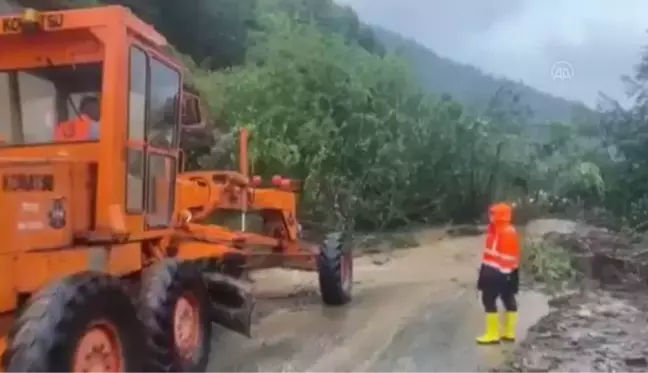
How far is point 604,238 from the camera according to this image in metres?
16.1

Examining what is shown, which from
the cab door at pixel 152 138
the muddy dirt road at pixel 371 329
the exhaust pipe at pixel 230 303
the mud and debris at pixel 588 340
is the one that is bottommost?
the muddy dirt road at pixel 371 329

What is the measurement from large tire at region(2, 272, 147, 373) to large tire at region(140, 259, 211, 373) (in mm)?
313

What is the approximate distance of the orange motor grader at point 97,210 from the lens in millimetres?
4707

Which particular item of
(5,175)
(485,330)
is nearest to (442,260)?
(485,330)

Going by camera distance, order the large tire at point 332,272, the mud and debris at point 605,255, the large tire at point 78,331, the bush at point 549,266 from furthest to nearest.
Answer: the mud and debris at point 605,255, the bush at point 549,266, the large tire at point 332,272, the large tire at point 78,331

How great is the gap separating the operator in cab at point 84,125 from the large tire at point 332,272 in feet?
14.6

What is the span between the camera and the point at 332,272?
9.86 m

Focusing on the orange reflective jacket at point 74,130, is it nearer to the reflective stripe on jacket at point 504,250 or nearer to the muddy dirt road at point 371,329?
the muddy dirt road at point 371,329

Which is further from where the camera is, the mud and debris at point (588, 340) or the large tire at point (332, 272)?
the large tire at point (332, 272)

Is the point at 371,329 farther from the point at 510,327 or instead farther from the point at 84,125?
the point at 84,125

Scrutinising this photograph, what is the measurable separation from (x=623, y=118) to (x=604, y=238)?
8.51 meters

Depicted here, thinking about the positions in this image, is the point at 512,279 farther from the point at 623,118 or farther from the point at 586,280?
the point at 623,118

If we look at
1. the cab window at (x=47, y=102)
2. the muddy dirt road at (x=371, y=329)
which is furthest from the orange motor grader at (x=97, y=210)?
the muddy dirt road at (x=371, y=329)

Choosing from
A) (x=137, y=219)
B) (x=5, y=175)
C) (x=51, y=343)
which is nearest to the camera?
(x=51, y=343)
